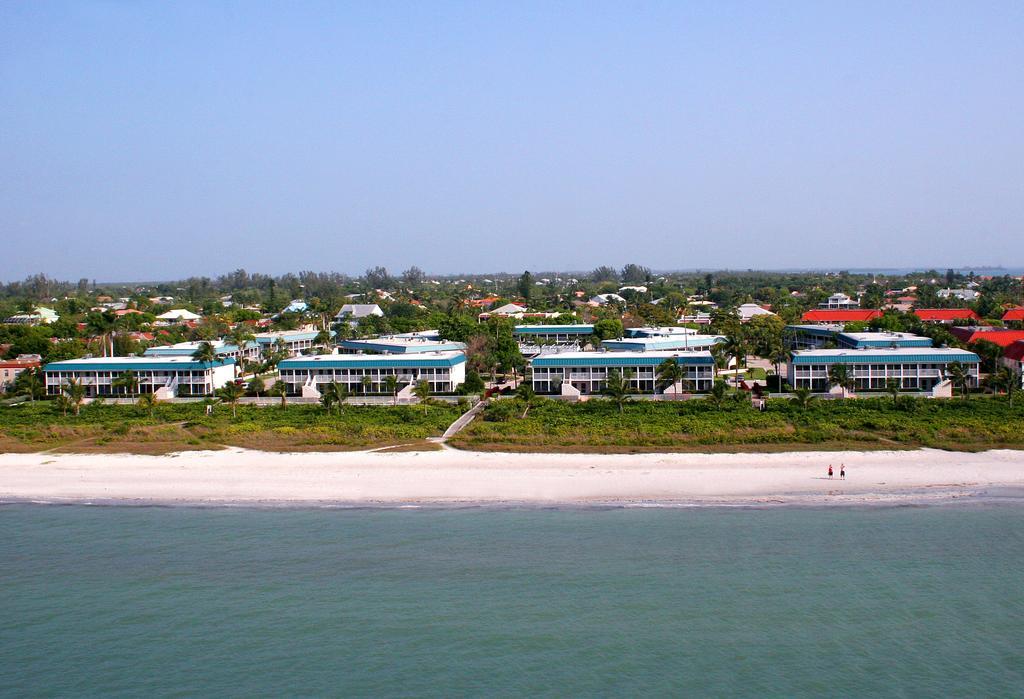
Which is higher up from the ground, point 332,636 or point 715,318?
point 715,318

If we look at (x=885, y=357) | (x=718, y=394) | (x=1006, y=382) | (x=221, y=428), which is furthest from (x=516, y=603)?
(x=885, y=357)

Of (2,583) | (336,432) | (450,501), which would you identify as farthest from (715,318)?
(2,583)

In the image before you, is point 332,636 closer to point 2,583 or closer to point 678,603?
point 678,603

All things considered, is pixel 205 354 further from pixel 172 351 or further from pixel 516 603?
pixel 516 603

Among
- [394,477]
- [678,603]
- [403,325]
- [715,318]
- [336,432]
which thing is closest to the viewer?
[678,603]

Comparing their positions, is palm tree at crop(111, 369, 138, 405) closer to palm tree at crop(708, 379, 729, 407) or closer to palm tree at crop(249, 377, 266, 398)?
palm tree at crop(249, 377, 266, 398)

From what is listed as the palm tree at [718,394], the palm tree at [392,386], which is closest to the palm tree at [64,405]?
the palm tree at [392,386]
